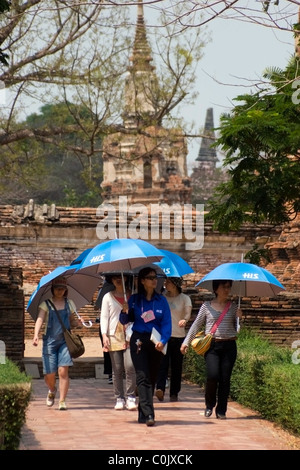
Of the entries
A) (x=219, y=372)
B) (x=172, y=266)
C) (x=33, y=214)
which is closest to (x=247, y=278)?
(x=219, y=372)

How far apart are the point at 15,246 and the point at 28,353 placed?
23.3 ft

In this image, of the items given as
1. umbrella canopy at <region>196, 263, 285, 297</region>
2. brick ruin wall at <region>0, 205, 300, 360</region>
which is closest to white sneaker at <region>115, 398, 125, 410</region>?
umbrella canopy at <region>196, 263, 285, 297</region>

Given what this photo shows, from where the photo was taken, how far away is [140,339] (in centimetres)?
1079

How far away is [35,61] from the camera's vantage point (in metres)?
20.4

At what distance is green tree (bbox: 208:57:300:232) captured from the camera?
1231 cm

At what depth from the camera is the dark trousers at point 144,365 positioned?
1053cm

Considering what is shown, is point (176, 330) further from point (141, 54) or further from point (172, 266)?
point (141, 54)

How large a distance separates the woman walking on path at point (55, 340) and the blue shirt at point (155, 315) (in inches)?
41.2

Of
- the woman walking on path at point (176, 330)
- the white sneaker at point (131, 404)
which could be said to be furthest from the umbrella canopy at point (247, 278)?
the white sneaker at point (131, 404)

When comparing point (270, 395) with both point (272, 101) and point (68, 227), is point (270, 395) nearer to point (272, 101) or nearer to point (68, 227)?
point (272, 101)

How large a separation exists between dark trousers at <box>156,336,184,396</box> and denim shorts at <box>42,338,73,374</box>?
135 centimetres

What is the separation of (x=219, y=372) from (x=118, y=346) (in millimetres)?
1074

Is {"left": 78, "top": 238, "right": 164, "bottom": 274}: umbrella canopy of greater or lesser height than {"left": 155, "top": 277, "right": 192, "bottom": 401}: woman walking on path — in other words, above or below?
above

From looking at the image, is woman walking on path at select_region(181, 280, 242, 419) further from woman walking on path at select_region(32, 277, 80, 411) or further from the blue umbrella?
the blue umbrella
